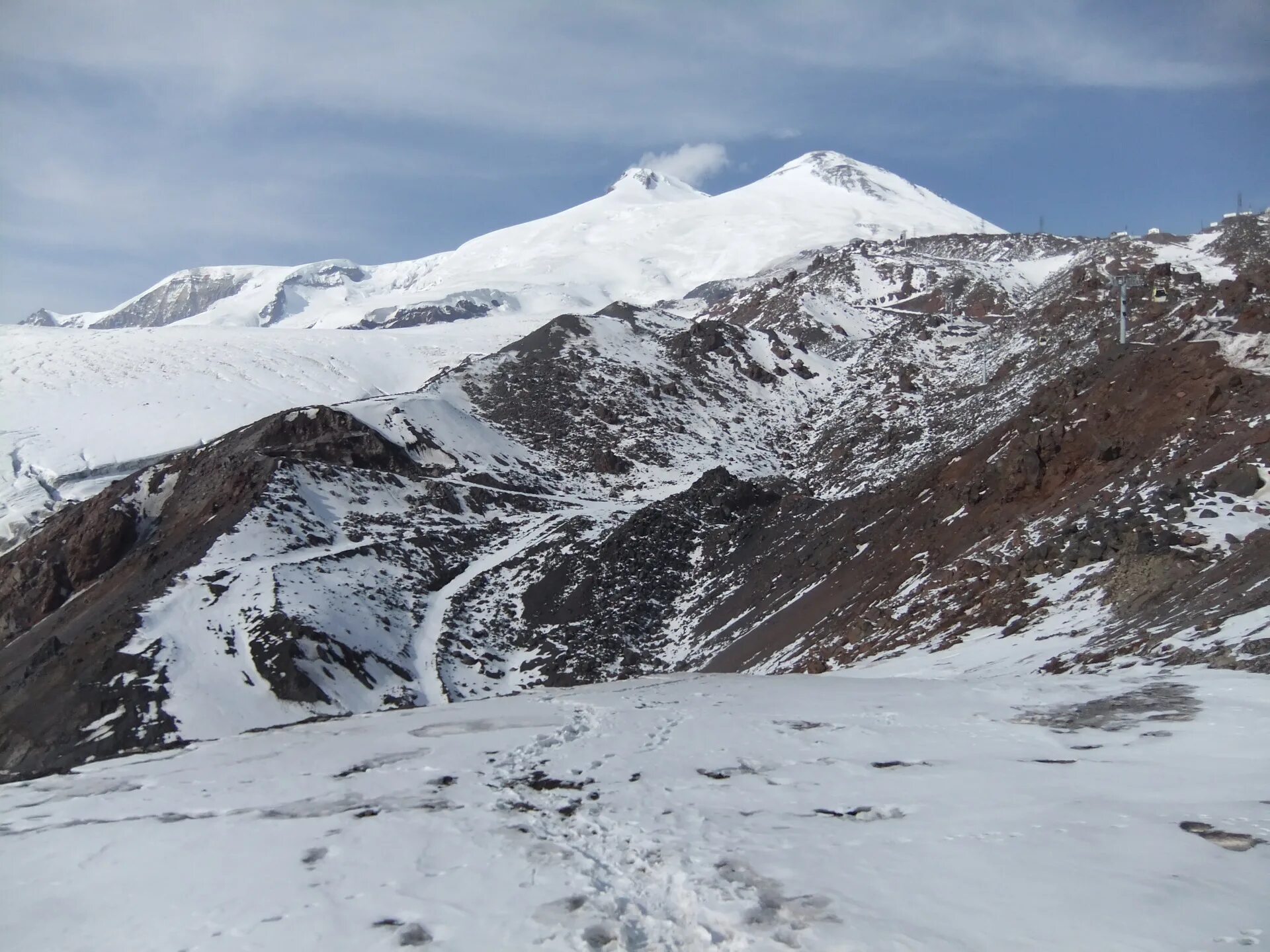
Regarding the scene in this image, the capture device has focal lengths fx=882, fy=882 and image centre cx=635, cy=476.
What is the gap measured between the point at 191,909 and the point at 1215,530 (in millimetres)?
17046

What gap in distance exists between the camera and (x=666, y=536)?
39531 millimetres

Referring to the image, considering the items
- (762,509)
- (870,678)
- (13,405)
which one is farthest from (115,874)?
(13,405)

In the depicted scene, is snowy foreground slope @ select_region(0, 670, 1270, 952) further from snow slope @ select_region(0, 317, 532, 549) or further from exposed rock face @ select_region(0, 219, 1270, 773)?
snow slope @ select_region(0, 317, 532, 549)

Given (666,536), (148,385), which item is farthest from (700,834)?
(148,385)

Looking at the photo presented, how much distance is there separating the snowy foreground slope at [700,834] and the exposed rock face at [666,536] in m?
4.26

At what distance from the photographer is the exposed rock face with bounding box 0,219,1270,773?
58.2 feet

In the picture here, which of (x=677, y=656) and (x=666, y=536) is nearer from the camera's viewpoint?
(x=677, y=656)

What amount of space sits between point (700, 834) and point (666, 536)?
1274 inches

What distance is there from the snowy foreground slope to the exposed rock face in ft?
14.0

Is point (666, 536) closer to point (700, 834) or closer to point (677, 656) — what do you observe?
point (677, 656)

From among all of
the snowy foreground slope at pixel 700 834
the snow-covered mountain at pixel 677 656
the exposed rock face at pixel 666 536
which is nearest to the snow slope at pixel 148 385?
the snow-covered mountain at pixel 677 656

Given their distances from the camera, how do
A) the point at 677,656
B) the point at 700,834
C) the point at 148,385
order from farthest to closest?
the point at 148,385
the point at 677,656
the point at 700,834

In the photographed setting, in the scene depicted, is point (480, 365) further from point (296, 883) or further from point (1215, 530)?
point (296, 883)

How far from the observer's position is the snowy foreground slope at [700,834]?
5.55 metres
